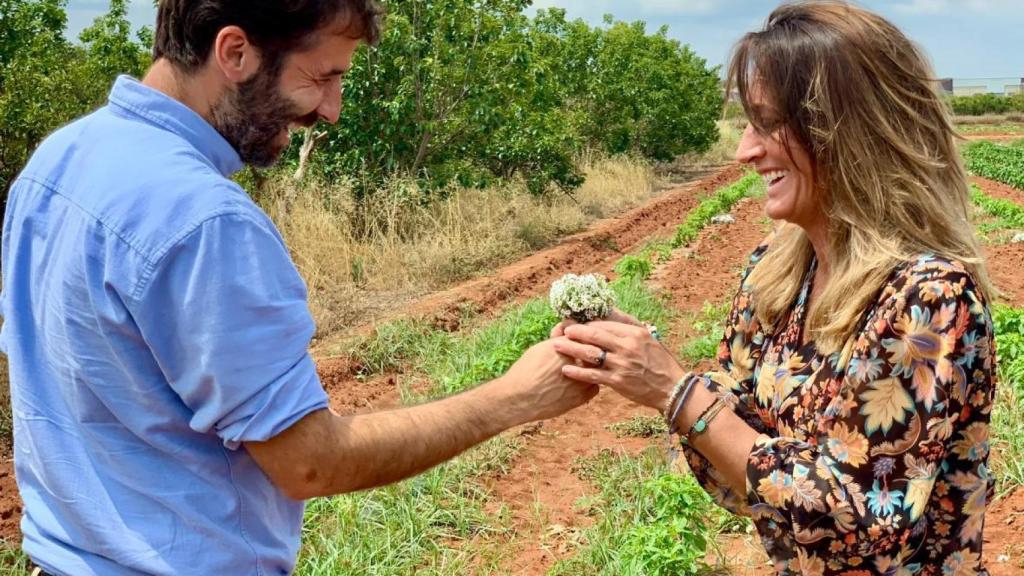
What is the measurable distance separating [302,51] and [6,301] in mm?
777

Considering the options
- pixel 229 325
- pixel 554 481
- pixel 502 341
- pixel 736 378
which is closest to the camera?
pixel 229 325

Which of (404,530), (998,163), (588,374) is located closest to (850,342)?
(588,374)

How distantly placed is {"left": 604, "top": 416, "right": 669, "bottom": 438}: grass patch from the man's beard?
5.03 metres

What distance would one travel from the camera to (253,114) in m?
1.87

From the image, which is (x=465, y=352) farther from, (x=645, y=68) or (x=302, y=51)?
(x=645, y=68)

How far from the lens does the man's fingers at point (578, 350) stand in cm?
247

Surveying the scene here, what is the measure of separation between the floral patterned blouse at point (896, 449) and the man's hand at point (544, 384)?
61cm

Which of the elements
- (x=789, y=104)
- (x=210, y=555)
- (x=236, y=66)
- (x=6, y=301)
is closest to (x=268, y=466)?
(x=210, y=555)

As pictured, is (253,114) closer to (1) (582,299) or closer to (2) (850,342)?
(1) (582,299)

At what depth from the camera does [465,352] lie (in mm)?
7934

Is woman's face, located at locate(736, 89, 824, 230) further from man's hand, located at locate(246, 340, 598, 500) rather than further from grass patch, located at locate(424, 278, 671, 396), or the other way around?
grass patch, located at locate(424, 278, 671, 396)

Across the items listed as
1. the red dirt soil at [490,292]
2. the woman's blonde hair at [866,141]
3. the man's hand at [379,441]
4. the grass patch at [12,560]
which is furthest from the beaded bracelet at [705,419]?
the red dirt soil at [490,292]

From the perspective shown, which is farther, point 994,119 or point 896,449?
point 994,119

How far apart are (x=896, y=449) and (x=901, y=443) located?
0.02 meters
